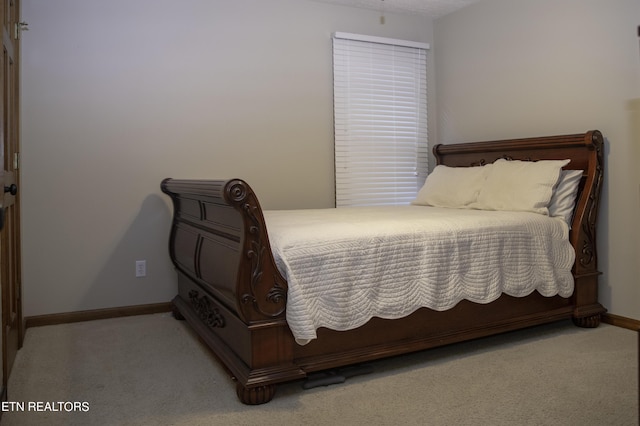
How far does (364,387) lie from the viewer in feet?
7.35

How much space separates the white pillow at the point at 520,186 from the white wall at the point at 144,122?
1.29 meters

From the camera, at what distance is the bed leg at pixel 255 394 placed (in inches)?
81.9

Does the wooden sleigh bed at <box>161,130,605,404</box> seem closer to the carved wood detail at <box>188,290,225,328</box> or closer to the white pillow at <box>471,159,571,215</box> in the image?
the carved wood detail at <box>188,290,225,328</box>

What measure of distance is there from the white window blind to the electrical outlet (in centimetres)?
151

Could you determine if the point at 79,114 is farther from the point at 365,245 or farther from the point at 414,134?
the point at 414,134

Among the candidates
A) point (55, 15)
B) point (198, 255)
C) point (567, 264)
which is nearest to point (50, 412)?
point (198, 255)

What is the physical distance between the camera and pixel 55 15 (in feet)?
10.6

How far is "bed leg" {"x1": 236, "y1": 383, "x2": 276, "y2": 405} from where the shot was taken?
81.9 inches

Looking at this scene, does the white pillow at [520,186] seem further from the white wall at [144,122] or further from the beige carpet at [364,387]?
the white wall at [144,122]

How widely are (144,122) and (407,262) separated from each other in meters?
2.07

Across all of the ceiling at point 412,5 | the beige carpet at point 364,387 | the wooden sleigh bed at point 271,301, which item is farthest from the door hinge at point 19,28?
the ceiling at point 412,5

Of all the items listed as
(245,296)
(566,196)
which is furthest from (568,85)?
(245,296)

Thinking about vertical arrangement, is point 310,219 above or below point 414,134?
below

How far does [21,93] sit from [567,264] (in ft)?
11.2
